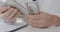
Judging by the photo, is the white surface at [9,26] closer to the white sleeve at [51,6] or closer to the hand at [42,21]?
the hand at [42,21]

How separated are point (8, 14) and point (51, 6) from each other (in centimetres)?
43

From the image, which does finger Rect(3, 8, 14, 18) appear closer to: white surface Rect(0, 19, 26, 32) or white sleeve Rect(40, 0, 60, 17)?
white surface Rect(0, 19, 26, 32)

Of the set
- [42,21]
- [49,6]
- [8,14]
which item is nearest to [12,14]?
[8,14]

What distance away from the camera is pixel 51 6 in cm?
109

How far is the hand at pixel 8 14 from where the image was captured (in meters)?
0.92

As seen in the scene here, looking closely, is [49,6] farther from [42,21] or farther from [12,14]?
[12,14]

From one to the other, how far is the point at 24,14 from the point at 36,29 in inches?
9.6

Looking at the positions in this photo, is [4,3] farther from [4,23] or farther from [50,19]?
[50,19]

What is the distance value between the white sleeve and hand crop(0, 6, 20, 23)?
0.29 metres

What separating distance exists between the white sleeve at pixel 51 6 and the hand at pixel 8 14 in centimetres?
29

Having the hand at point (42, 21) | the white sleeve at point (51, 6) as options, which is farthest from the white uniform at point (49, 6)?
the hand at point (42, 21)

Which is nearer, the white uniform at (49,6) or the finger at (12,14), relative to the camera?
the finger at (12,14)

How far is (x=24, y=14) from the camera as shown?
1080 millimetres

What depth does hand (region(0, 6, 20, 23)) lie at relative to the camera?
0.92m
